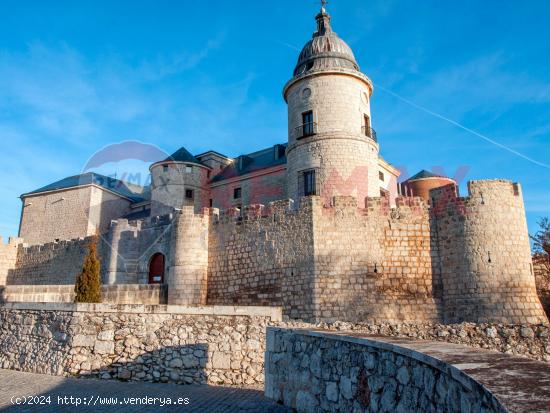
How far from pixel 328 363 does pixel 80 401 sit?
15.4ft

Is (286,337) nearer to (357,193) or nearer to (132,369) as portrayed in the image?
(132,369)

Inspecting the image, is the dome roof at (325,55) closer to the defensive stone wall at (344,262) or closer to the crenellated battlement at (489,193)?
the defensive stone wall at (344,262)

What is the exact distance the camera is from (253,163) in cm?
2919

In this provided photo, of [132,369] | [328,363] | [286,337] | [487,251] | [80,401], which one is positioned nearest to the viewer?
[328,363]

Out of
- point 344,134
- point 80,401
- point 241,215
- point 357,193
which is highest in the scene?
point 344,134

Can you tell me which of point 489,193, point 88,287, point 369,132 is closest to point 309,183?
point 369,132

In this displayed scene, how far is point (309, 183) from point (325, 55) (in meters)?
5.82

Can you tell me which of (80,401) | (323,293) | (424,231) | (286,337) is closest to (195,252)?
(323,293)

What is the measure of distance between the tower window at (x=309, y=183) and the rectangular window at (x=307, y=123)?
1.65 m

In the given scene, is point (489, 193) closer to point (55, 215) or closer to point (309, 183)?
point (309, 183)

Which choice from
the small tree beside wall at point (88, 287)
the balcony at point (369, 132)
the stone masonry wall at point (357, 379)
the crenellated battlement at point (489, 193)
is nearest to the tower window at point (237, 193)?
the balcony at point (369, 132)

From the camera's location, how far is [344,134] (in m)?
18.2

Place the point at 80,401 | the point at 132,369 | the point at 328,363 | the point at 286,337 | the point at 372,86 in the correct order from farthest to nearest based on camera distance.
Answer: the point at 372,86 < the point at 132,369 < the point at 80,401 < the point at 286,337 < the point at 328,363

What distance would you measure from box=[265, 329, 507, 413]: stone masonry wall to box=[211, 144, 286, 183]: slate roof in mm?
20727
